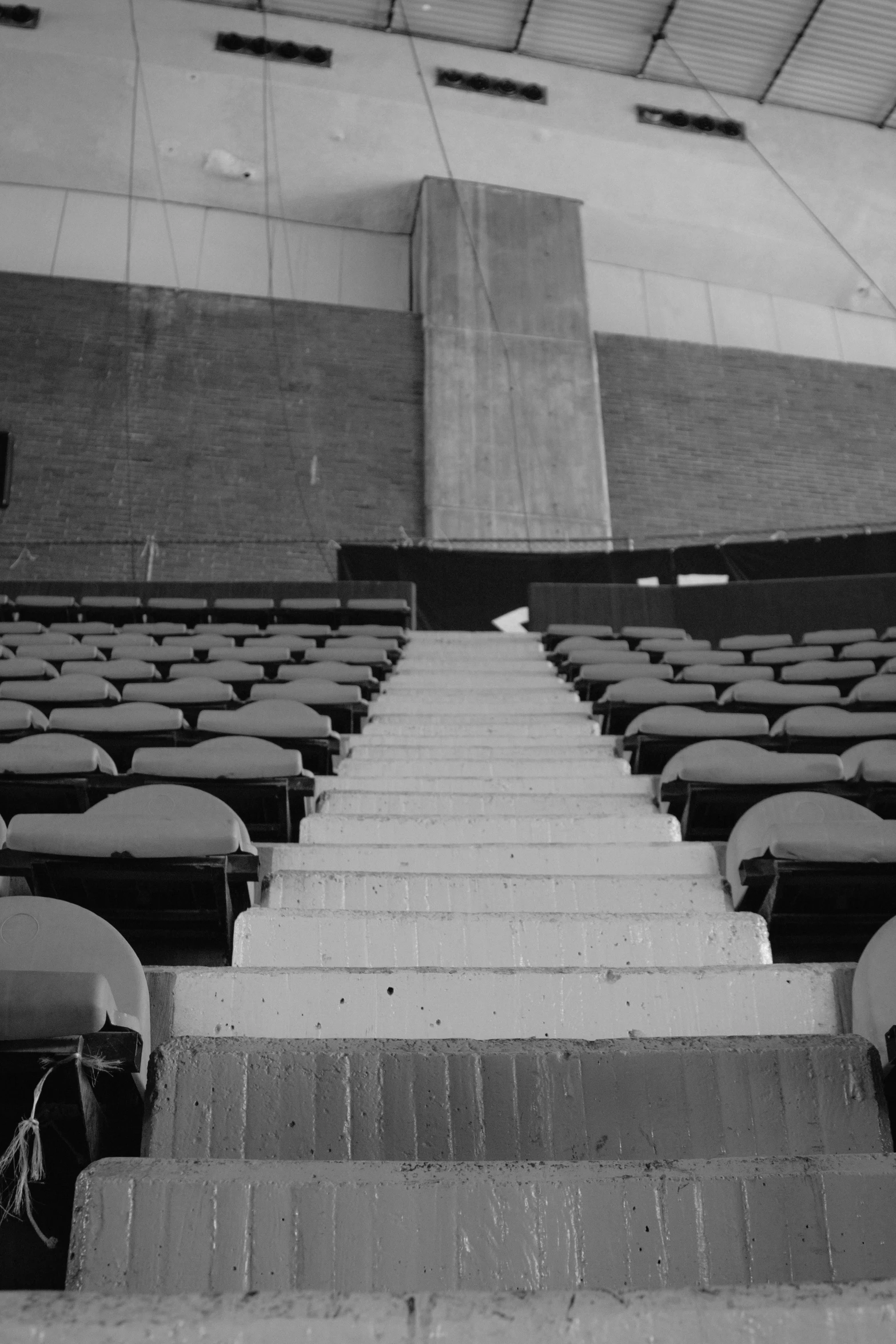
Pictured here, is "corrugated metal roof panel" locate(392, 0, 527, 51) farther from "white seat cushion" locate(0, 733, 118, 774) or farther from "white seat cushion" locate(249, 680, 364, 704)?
"white seat cushion" locate(0, 733, 118, 774)

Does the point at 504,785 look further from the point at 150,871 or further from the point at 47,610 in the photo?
the point at 47,610

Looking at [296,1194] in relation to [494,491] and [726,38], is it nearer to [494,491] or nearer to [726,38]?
[494,491]

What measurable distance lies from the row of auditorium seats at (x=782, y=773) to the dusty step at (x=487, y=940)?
11 centimetres

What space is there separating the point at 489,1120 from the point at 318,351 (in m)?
9.62

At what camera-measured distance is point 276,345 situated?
10094mm

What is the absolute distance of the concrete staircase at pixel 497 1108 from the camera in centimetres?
102

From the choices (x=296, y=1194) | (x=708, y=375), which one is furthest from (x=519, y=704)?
(x=708, y=375)

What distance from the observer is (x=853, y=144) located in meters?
10.8

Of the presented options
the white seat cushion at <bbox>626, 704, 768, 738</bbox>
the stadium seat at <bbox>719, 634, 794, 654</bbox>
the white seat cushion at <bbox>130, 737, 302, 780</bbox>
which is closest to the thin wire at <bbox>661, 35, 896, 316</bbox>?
the stadium seat at <bbox>719, 634, 794, 654</bbox>

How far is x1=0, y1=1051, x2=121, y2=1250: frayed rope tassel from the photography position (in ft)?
3.62

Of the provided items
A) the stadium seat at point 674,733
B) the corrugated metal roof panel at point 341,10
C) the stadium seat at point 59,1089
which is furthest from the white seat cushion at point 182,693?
the corrugated metal roof panel at point 341,10

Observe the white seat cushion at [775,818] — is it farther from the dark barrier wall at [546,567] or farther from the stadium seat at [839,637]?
the dark barrier wall at [546,567]

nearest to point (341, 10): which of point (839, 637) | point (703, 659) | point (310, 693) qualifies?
point (839, 637)

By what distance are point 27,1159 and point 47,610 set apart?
20.8ft
